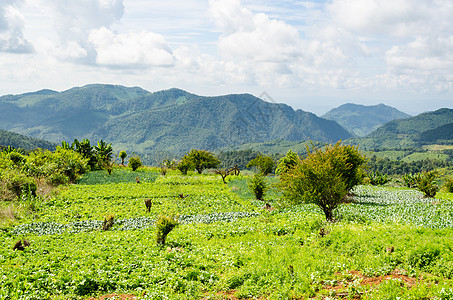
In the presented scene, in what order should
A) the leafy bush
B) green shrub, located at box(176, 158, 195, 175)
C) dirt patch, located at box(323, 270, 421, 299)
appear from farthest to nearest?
green shrub, located at box(176, 158, 195, 175) → the leafy bush → dirt patch, located at box(323, 270, 421, 299)

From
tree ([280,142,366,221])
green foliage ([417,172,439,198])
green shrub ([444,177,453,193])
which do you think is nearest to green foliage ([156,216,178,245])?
tree ([280,142,366,221])

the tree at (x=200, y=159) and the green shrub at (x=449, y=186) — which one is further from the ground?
the tree at (x=200, y=159)

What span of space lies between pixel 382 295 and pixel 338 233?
512 cm

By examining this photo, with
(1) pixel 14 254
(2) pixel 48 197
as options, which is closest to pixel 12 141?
(2) pixel 48 197

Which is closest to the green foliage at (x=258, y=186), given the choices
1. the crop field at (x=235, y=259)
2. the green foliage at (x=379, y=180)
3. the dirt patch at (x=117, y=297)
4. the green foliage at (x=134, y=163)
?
the crop field at (x=235, y=259)

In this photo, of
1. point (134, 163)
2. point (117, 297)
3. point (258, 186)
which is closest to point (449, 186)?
point (258, 186)

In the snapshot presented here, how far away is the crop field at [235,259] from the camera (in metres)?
8.58

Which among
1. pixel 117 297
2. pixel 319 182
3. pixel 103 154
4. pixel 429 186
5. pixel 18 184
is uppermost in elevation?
pixel 103 154

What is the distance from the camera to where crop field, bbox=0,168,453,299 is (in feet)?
28.1

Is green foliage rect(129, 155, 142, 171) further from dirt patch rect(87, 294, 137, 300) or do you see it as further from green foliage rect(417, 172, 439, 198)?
dirt patch rect(87, 294, 137, 300)

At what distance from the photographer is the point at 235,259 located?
11.4m

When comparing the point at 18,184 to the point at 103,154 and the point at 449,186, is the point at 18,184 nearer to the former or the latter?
the point at 103,154

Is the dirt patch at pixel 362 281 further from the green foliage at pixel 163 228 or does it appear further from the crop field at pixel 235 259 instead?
the green foliage at pixel 163 228

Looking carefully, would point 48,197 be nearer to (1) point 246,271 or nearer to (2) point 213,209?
(2) point 213,209
